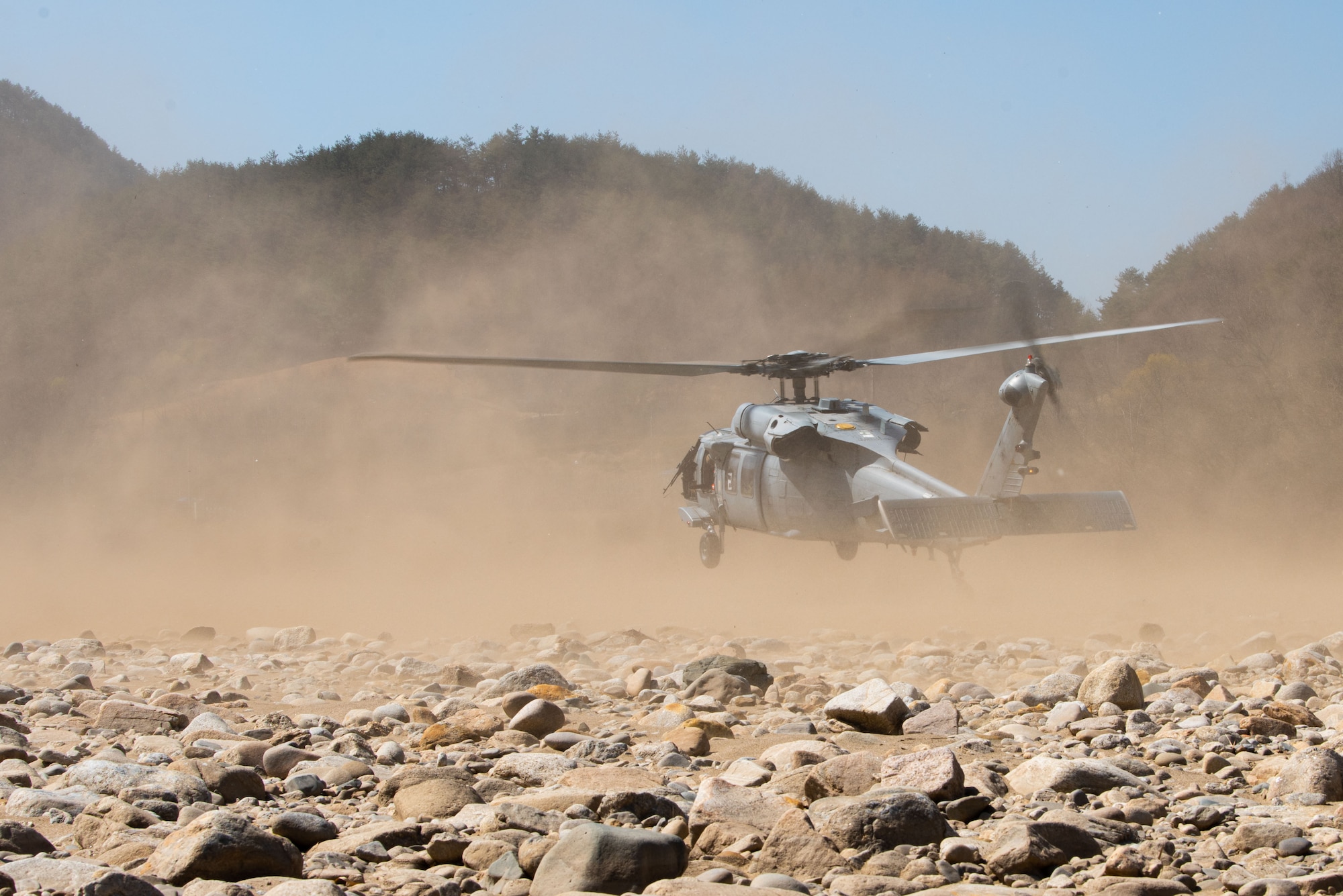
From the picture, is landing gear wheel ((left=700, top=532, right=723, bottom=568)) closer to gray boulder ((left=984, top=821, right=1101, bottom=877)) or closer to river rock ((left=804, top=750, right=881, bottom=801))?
river rock ((left=804, top=750, right=881, bottom=801))

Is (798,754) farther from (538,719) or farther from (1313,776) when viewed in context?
(1313,776)

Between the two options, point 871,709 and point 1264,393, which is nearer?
point 871,709

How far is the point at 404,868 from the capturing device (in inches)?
141

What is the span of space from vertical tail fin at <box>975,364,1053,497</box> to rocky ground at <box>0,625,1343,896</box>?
251 cm

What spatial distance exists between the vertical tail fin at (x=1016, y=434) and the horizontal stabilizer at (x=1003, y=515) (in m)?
0.21

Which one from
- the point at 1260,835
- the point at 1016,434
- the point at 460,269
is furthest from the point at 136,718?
the point at 460,269

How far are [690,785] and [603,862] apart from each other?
148 centimetres

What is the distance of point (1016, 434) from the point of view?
33.2 feet

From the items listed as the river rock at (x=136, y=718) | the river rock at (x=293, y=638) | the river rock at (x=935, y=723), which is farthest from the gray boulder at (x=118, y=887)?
the river rock at (x=293, y=638)

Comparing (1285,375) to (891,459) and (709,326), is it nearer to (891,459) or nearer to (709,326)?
(891,459)

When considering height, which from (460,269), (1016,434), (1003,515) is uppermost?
(460,269)

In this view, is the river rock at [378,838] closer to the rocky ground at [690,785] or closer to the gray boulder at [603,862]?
the rocky ground at [690,785]

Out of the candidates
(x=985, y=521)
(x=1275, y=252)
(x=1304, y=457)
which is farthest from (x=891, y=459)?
(x=1275, y=252)

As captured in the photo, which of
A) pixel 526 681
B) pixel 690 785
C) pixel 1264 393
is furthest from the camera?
pixel 1264 393
